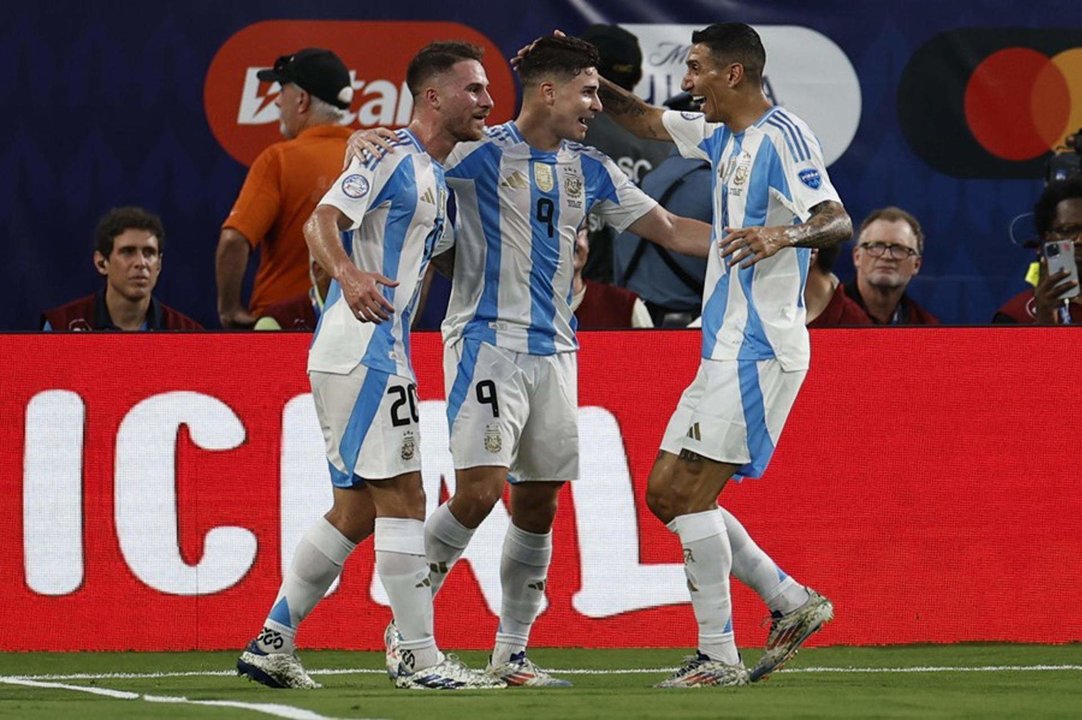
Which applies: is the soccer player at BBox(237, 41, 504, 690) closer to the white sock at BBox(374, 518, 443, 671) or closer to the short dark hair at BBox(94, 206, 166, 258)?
the white sock at BBox(374, 518, 443, 671)

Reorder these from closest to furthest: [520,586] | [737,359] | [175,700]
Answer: [175,700] < [737,359] < [520,586]

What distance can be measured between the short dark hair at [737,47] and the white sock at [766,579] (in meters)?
1.56

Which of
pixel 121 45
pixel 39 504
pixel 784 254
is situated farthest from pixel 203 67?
pixel 784 254

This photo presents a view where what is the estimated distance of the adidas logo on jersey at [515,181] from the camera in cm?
782

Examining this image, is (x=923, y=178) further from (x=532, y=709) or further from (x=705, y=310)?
(x=532, y=709)

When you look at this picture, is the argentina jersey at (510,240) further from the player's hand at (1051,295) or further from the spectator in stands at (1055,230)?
the spectator in stands at (1055,230)

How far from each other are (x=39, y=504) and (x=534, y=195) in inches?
104

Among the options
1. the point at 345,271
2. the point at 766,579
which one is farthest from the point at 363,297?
the point at 766,579

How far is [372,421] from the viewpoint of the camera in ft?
23.7

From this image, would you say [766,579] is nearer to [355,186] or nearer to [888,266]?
[355,186]

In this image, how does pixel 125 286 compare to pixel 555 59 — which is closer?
pixel 555 59

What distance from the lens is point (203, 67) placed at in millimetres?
10820

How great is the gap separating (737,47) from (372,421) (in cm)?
184

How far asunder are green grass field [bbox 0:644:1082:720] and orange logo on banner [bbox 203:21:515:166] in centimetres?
304
